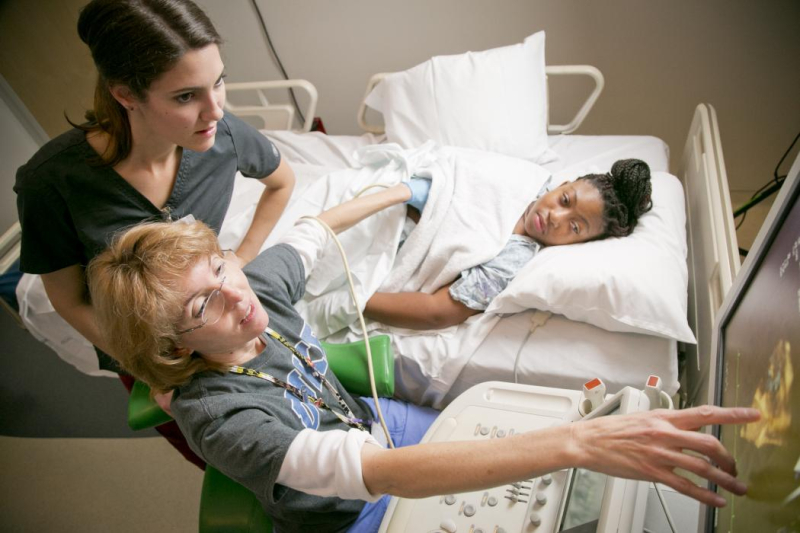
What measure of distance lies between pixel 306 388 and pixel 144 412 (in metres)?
0.36

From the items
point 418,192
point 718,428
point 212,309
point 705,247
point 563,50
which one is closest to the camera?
point 718,428

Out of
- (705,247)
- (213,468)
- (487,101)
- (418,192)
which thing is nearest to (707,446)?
(213,468)

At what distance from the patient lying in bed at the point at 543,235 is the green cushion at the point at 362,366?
201mm

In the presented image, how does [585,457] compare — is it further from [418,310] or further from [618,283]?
[418,310]

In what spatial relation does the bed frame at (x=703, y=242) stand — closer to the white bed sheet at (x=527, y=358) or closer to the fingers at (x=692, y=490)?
the white bed sheet at (x=527, y=358)

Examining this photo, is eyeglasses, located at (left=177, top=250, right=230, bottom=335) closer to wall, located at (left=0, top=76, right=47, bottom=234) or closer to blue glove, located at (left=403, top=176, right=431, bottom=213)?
blue glove, located at (left=403, top=176, right=431, bottom=213)

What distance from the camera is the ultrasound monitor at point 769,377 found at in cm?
44

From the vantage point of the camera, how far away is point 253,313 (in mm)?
960

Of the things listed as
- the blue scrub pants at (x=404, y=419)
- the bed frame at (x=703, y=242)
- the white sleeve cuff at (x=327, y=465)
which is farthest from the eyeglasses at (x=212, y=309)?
the bed frame at (x=703, y=242)

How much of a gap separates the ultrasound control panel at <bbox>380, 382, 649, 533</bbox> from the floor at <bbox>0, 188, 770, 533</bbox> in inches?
52.1

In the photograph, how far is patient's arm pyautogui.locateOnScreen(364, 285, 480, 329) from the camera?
143cm

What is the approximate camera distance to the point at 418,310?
1.44 m

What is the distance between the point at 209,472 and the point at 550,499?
66cm

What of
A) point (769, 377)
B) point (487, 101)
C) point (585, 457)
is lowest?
point (487, 101)
